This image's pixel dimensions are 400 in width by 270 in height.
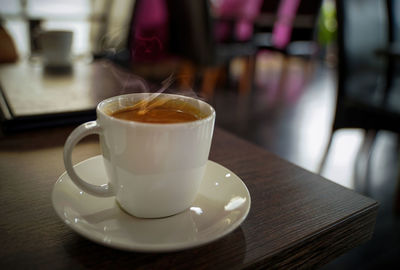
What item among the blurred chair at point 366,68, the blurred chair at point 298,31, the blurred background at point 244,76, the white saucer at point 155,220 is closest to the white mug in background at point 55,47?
the blurred background at point 244,76

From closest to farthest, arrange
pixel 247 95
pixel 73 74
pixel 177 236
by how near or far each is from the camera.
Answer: pixel 177 236, pixel 73 74, pixel 247 95

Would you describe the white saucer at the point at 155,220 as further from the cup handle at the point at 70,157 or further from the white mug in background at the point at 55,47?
the white mug in background at the point at 55,47

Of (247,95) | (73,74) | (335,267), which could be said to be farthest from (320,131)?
(73,74)

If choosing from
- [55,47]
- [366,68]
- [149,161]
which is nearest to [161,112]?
[149,161]

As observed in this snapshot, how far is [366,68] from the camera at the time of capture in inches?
54.0

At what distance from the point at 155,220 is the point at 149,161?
0.20 ft

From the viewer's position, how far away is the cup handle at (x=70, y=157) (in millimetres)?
318

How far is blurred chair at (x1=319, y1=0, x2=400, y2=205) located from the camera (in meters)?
1.21

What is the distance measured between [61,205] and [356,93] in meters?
1.26

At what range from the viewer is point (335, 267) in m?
1.02

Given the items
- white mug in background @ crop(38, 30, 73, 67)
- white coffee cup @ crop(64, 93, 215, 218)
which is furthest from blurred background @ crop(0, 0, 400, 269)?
white coffee cup @ crop(64, 93, 215, 218)

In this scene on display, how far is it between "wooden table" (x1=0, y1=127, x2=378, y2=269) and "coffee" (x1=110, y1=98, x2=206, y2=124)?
122mm

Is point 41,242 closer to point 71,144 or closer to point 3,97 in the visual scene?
point 71,144

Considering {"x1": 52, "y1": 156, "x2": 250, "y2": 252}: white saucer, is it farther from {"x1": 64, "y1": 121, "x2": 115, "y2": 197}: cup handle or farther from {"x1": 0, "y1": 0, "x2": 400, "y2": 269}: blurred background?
{"x1": 0, "y1": 0, "x2": 400, "y2": 269}: blurred background
